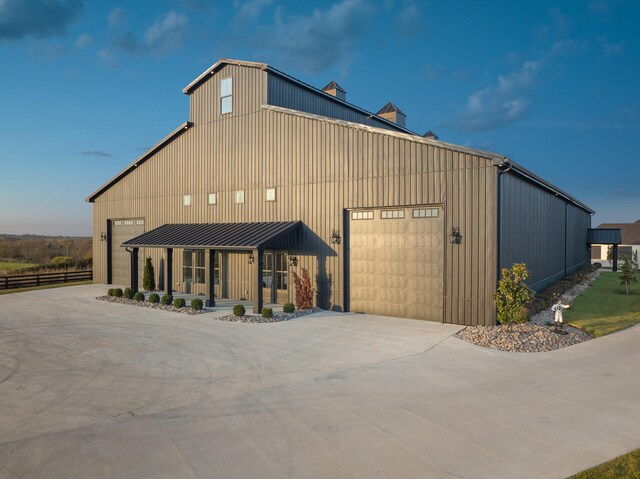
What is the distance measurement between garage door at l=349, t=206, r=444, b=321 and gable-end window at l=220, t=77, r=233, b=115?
30.2 feet

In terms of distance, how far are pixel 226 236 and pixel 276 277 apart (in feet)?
9.67

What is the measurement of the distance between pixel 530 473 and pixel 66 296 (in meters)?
23.2

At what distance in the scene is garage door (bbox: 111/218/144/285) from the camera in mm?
25719

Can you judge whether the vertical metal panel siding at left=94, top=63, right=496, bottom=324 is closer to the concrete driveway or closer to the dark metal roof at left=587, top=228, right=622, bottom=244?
the concrete driveway

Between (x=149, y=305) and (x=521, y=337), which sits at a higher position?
(x=521, y=337)

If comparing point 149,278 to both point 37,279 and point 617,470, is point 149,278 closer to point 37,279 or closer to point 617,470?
point 37,279

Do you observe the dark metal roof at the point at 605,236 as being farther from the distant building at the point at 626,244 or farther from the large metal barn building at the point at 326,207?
the distant building at the point at 626,244

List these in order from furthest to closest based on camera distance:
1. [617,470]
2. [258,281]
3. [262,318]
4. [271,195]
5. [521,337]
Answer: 1. [271,195]
2. [258,281]
3. [262,318]
4. [521,337]
5. [617,470]

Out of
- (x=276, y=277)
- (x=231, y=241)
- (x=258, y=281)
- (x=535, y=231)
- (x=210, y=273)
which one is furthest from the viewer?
(x=535, y=231)

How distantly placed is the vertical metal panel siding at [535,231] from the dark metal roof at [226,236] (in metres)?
8.37

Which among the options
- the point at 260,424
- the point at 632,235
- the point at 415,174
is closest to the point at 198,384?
the point at 260,424

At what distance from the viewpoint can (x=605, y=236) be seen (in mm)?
39281

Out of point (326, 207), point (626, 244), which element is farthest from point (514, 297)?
point (626, 244)

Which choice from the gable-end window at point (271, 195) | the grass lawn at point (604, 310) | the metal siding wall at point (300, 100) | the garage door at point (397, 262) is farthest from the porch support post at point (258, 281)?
the grass lawn at point (604, 310)
